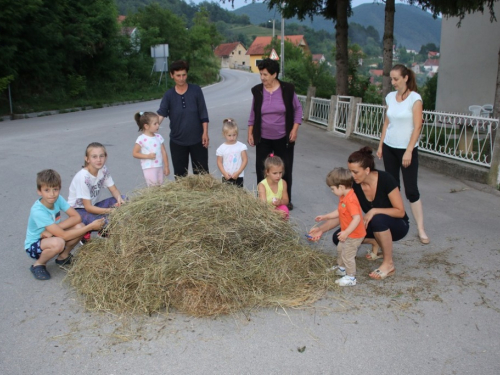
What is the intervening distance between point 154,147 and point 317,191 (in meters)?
3.01

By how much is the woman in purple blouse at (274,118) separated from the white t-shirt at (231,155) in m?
0.47

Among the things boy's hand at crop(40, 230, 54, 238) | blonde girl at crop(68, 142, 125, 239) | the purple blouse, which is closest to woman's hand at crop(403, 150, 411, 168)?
the purple blouse

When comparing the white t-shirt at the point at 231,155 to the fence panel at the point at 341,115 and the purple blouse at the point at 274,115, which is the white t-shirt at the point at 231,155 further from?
the fence panel at the point at 341,115

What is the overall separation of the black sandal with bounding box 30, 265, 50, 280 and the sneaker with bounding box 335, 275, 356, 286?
8.44 ft

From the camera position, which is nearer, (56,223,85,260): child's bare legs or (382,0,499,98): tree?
(56,223,85,260): child's bare legs

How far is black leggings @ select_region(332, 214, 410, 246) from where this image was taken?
4.39m

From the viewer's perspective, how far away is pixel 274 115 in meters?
6.09

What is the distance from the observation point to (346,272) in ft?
14.2

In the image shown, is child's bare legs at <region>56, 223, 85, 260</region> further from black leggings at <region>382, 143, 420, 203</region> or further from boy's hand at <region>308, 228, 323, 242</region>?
black leggings at <region>382, 143, 420, 203</region>

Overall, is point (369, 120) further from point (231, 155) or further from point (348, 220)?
point (348, 220)

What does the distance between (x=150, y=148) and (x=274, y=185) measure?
1592mm

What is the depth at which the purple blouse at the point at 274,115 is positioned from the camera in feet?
19.8

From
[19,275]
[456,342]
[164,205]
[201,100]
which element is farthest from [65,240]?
[456,342]

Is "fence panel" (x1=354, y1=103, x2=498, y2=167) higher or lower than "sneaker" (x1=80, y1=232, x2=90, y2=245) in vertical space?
higher
